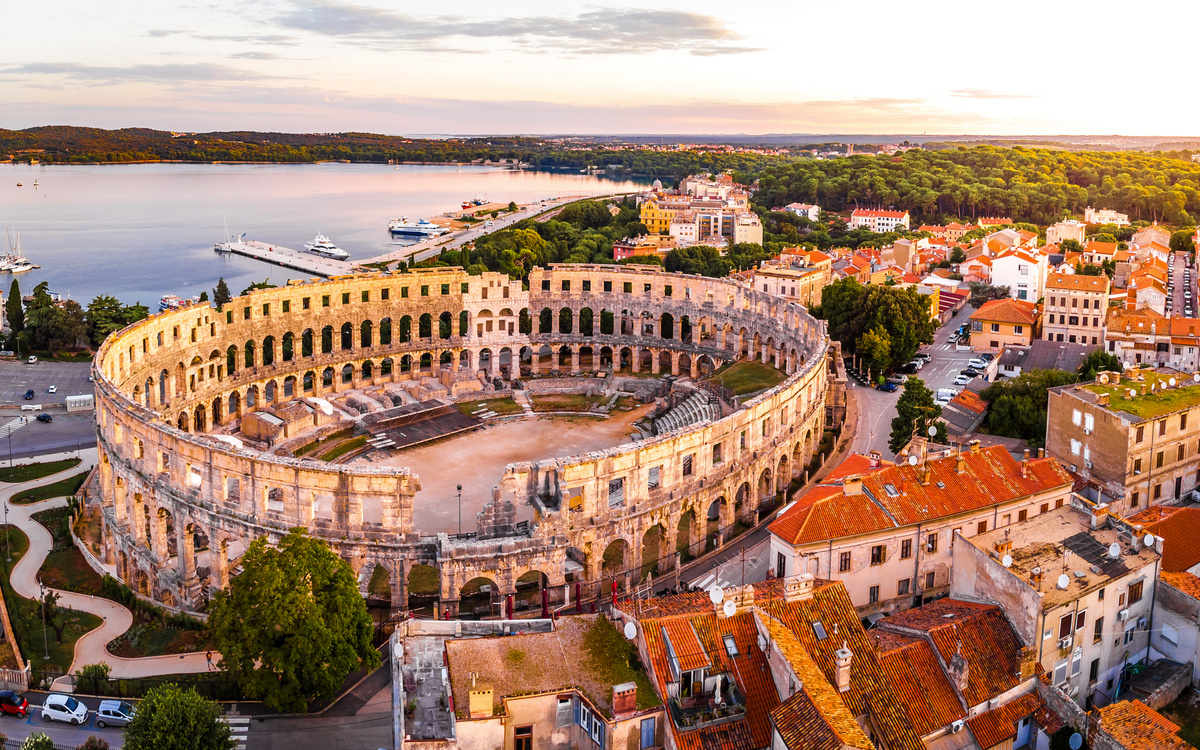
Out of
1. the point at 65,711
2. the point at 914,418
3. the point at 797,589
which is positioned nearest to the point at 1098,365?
the point at 914,418

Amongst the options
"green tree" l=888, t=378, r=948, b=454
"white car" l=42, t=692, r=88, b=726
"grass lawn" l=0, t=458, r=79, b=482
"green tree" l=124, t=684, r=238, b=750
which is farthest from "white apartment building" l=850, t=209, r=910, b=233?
"green tree" l=124, t=684, r=238, b=750

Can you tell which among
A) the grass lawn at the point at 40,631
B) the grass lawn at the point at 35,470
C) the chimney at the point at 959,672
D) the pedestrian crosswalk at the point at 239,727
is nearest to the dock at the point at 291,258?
the grass lawn at the point at 35,470

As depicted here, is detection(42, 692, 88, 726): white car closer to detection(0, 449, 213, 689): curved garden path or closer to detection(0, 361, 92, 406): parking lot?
detection(0, 449, 213, 689): curved garden path

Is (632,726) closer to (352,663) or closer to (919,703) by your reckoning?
(919,703)

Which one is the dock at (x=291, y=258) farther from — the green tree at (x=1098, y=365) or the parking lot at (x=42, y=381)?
the green tree at (x=1098, y=365)

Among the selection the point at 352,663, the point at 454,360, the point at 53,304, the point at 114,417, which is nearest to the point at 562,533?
the point at 352,663

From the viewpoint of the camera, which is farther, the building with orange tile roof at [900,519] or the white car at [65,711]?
the building with orange tile roof at [900,519]
